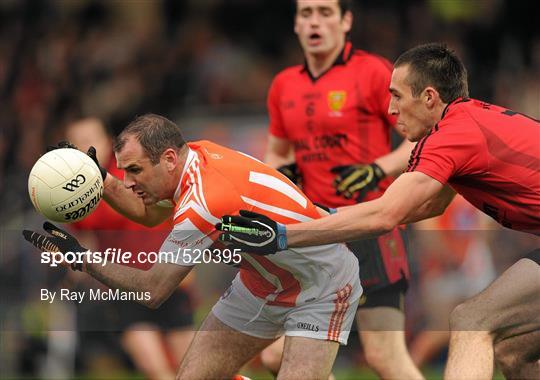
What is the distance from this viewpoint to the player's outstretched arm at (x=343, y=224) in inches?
223

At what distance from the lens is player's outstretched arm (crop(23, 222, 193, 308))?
5.94m

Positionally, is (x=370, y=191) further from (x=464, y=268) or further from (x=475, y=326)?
(x=464, y=268)

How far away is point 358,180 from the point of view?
7.23m

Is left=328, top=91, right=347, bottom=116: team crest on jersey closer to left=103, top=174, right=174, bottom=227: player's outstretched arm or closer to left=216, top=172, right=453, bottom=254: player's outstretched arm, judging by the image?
left=103, top=174, right=174, bottom=227: player's outstretched arm

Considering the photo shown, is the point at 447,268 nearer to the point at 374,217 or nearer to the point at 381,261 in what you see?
the point at 381,261

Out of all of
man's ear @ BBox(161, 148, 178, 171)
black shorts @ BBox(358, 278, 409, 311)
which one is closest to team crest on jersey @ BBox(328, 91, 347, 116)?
black shorts @ BBox(358, 278, 409, 311)

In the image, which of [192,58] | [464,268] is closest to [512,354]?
[464,268]

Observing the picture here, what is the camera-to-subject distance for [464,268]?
1031 cm

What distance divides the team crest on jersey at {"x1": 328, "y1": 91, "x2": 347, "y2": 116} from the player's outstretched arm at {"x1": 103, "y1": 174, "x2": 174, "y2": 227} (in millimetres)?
1485

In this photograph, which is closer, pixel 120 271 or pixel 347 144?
pixel 120 271

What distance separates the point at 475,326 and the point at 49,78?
12004mm

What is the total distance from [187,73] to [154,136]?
9.85 m

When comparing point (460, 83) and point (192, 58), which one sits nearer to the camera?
point (460, 83)

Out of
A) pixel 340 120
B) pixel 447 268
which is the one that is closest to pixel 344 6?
pixel 340 120
